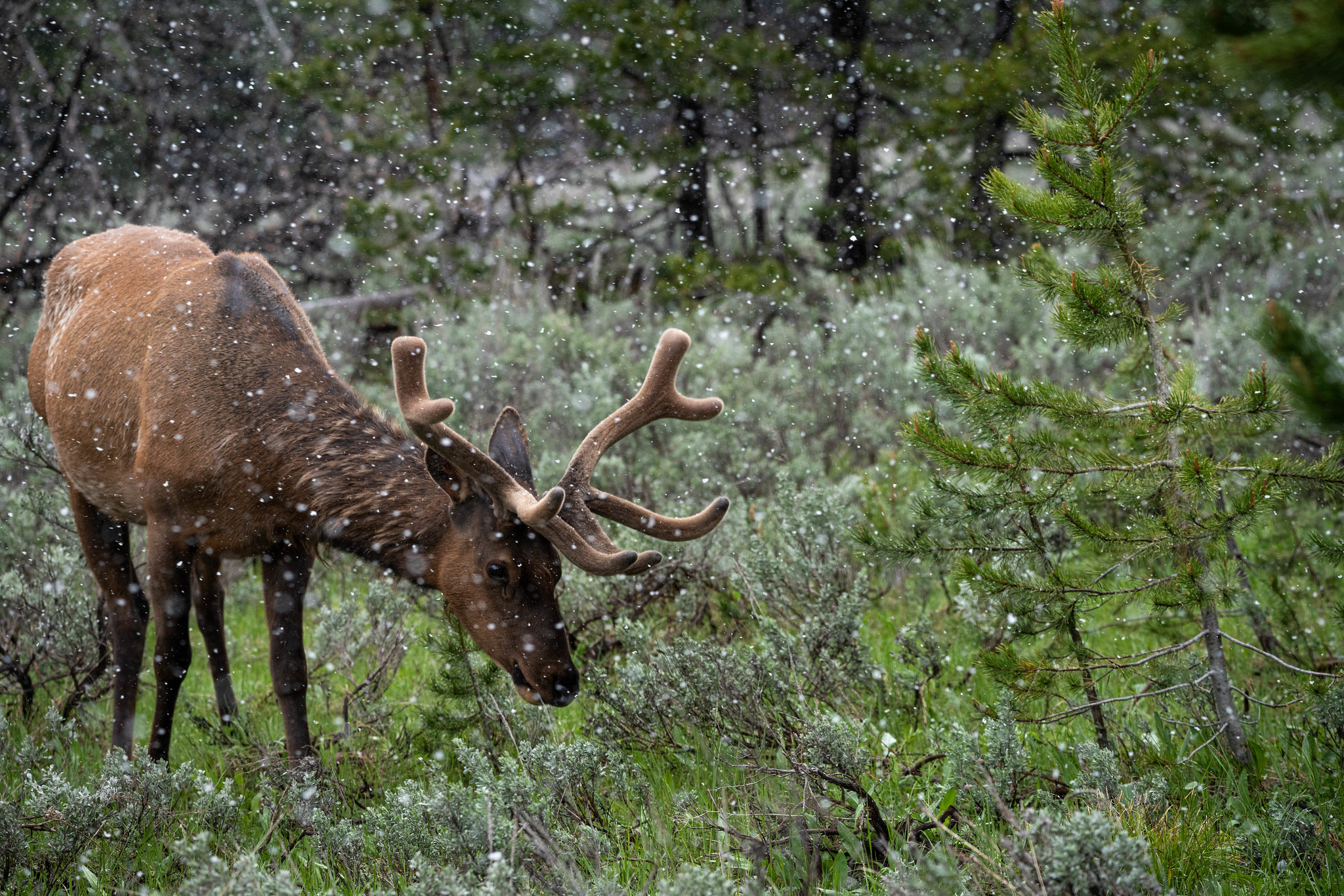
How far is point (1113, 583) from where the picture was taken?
306 cm

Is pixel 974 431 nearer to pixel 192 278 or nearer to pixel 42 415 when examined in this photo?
pixel 192 278

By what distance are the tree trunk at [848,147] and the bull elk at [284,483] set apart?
6.76 metres

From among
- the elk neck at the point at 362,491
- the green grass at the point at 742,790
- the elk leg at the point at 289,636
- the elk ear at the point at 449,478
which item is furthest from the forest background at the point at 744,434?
the elk ear at the point at 449,478

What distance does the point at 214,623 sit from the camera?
427 cm

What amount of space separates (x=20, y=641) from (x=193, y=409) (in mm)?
2239

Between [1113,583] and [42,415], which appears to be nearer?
[1113,583]

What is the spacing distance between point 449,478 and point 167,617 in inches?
50.8

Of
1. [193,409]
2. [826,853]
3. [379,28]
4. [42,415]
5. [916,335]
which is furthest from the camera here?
[379,28]

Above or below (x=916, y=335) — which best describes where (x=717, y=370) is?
below

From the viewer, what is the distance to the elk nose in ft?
11.1

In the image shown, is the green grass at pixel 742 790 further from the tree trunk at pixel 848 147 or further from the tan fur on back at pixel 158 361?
the tree trunk at pixel 848 147

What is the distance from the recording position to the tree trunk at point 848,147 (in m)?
9.75

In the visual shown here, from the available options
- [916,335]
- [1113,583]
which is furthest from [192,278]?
[1113,583]

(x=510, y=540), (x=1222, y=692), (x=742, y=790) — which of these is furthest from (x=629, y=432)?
(x=1222, y=692)
